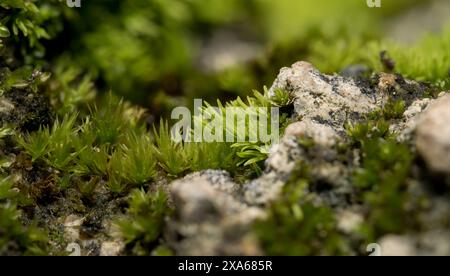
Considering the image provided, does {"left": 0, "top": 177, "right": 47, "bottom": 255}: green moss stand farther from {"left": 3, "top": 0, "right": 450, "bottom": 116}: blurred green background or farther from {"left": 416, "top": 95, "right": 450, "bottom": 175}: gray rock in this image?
{"left": 416, "top": 95, "right": 450, "bottom": 175}: gray rock

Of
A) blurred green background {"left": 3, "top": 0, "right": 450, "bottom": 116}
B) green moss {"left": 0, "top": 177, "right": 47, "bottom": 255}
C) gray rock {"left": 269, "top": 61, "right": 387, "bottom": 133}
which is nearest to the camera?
green moss {"left": 0, "top": 177, "right": 47, "bottom": 255}

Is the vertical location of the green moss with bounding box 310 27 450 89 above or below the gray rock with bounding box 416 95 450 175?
above

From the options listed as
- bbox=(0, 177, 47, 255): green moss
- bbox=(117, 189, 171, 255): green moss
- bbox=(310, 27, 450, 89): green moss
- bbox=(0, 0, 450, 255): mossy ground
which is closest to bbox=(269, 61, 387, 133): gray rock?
bbox=(0, 0, 450, 255): mossy ground

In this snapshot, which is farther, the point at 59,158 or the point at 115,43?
the point at 115,43

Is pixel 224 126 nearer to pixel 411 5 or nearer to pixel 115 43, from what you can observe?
pixel 115 43

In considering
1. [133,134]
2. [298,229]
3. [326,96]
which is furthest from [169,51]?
[298,229]
